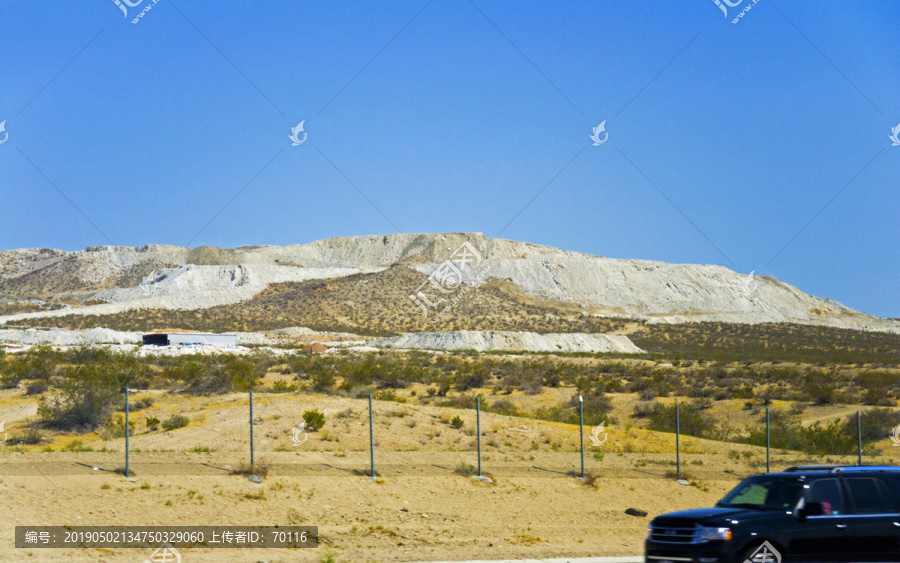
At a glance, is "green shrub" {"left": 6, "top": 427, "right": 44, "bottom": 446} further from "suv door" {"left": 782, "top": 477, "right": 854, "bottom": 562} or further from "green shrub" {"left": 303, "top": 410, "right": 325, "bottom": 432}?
"suv door" {"left": 782, "top": 477, "right": 854, "bottom": 562}

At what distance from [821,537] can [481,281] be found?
450 ft

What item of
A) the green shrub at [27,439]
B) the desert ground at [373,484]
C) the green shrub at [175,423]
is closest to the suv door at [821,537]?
the desert ground at [373,484]

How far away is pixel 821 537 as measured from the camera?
10.5 m

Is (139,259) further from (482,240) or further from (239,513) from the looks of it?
(239,513)

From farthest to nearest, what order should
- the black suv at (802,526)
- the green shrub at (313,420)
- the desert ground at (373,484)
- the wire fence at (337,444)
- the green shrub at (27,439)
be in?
the green shrub at (313,420) → the green shrub at (27,439) → the wire fence at (337,444) → the desert ground at (373,484) → the black suv at (802,526)

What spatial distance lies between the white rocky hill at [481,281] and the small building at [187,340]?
162 ft

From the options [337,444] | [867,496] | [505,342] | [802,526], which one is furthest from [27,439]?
[505,342]

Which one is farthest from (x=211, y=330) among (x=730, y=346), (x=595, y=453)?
(x=595, y=453)

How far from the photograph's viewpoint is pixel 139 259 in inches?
7407

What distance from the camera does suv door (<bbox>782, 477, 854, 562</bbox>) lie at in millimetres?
10484
